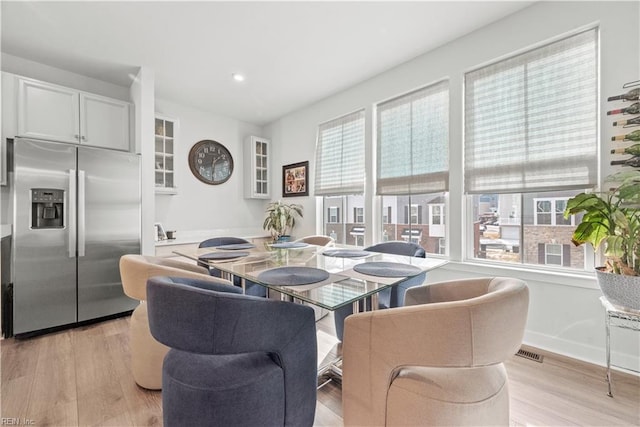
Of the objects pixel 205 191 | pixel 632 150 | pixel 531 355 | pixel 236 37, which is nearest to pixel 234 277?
pixel 205 191

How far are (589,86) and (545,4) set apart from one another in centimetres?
76

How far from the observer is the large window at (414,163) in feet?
9.27

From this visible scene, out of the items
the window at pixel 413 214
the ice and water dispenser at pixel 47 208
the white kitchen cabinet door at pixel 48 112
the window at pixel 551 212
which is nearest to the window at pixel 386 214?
the window at pixel 413 214

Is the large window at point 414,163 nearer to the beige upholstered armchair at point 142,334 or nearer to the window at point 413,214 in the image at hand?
the window at point 413,214

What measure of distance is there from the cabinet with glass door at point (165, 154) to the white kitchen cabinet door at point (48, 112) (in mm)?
844

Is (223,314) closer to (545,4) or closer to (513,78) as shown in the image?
(513,78)

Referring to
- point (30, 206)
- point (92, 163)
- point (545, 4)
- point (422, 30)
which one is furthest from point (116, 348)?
point (545, 4)

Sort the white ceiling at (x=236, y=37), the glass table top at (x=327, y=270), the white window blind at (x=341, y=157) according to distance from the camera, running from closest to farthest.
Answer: the glass table top at (x=327, y=270)
the white ceiling at (x=236, y=37)
the white window blind at (x=341, y=157)

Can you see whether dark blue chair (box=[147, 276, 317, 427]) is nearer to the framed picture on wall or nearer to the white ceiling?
the white ceiling

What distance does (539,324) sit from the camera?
2223mm

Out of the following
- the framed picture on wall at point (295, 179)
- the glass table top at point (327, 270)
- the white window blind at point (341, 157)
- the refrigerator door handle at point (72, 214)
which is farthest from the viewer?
the framed picture on wall at point (295, 179)

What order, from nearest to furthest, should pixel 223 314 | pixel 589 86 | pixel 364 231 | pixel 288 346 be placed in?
pixel 223 314 → pixel 288 346 → pixel 589 86 → pixel 364 231

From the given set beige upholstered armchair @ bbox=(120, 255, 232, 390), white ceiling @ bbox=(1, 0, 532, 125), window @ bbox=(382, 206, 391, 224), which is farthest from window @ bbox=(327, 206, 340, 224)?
beige upholstered armchair @ bbox=(120, 255, 232, 390)

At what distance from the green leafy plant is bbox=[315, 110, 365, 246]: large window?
217 cm
